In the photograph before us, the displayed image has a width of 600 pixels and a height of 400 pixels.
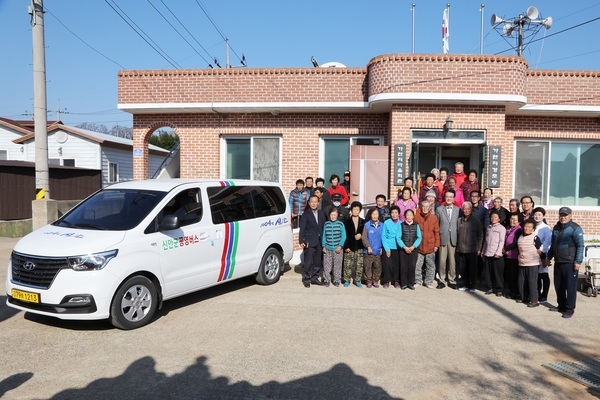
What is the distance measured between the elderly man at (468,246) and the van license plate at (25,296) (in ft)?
21.9

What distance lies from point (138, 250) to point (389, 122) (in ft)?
26.7

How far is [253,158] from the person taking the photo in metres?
13.5

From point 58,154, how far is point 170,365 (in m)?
23.8

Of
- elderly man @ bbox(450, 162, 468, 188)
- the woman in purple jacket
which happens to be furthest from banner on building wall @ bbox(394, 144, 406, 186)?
the woman in purple jacket

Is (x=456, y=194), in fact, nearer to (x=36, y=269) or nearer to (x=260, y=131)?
(x=260, y=131)

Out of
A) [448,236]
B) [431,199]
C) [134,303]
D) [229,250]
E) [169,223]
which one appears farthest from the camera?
[431,199]

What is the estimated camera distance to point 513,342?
19.1 feet

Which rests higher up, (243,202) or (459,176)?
(459,176)

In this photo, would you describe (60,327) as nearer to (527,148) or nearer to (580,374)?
(580,374)

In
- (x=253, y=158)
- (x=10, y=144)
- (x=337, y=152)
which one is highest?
(x=10, y=144)

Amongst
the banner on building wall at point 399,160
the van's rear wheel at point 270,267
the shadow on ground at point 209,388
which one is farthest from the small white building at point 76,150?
the shadow on ground at point 209,388

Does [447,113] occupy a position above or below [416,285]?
above

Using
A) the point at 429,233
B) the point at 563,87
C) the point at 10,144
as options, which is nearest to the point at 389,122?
the point at 563,87

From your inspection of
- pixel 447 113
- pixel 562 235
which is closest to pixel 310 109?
pixel 447 113
